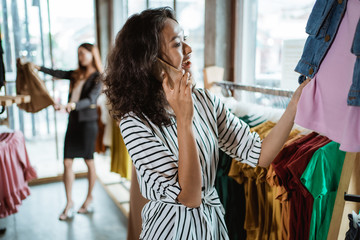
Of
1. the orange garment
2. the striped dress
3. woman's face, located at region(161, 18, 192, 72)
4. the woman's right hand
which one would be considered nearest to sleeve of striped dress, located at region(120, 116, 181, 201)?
the striped dress

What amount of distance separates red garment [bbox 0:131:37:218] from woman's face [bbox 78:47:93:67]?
35.3 inches

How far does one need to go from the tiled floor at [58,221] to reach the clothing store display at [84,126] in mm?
586

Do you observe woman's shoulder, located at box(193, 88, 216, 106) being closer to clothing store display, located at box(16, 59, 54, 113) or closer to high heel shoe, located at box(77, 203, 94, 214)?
clothing store display, located at box(16, 59, 54, 113)

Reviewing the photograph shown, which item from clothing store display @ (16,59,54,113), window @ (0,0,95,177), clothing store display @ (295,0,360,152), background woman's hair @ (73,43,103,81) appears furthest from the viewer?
window @ (0,0,95,177)

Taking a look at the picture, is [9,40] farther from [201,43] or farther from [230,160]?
[230,160]

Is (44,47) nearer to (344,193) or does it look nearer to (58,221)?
(58,221)

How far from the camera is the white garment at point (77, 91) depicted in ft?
11.3

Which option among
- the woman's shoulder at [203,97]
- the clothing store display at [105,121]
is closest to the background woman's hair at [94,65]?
the clothing store display at [105,121]

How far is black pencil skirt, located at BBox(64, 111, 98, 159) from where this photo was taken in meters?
3.38

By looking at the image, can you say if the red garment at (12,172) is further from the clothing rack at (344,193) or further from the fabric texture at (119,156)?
the clothing rack at (344,193)

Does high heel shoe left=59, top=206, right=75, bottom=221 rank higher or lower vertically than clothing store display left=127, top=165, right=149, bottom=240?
lower

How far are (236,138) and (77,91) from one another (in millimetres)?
2415

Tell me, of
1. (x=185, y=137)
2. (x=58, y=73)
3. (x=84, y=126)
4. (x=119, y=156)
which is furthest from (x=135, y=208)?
(x=58, y=73)

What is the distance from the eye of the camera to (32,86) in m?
3.30
